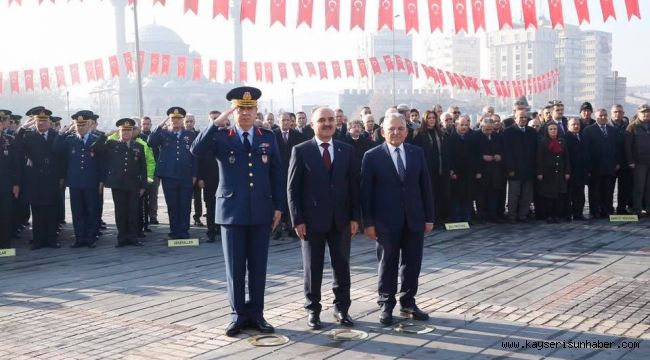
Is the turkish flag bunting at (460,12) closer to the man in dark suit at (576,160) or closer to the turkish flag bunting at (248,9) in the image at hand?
the turkish flag bunting at (248,9)

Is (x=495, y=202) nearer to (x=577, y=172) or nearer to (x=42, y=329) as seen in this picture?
(x=577, y=172)

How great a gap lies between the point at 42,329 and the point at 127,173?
475 centimetres

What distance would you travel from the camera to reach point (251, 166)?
5.78 meters

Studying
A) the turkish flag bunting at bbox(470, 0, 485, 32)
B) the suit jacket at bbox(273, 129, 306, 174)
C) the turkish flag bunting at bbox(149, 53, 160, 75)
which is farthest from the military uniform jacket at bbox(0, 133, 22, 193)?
the turkish flag bunting at bbox(149, 53, 160, 75)

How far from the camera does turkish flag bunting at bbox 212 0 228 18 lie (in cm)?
1584

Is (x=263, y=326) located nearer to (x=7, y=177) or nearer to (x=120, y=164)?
(x=120, y=164)

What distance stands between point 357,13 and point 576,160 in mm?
7102

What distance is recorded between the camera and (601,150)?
40.0 ft

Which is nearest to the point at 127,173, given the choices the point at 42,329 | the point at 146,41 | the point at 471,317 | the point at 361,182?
the point at 42,329

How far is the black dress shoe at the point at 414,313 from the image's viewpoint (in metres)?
5.91

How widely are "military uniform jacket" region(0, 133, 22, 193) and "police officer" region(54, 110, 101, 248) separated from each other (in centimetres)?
60

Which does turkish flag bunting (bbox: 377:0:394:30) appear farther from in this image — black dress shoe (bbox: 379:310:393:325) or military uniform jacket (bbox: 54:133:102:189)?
black dress shoe (bbox: 379:310:393:325)

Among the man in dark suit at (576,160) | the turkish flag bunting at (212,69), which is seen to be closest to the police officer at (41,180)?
the man in dark suit at (576,160)

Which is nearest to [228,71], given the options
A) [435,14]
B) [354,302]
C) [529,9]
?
[435,14]
